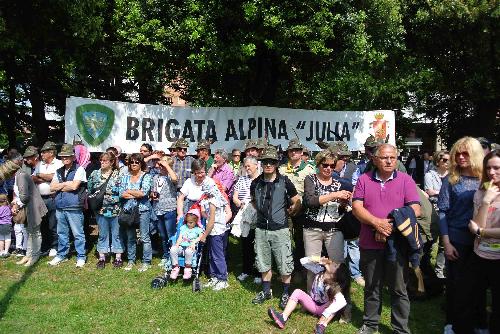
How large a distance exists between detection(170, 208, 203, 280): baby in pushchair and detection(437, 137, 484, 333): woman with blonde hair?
3.39 metres

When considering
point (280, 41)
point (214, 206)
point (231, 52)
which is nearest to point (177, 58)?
point (231, 52)

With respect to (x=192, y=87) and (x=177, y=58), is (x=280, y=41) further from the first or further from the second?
(x=192, y=87)

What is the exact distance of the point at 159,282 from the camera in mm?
6512

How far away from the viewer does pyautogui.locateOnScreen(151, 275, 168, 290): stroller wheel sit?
646 cm

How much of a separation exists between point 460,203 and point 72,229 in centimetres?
596

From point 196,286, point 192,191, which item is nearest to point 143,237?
point 192,191

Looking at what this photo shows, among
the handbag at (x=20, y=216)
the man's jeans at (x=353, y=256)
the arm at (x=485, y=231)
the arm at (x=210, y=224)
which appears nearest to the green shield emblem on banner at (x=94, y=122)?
the handbag at (x=20, y=216)

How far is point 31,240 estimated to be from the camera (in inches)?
308

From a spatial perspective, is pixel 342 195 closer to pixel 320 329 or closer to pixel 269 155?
pixel 269 155

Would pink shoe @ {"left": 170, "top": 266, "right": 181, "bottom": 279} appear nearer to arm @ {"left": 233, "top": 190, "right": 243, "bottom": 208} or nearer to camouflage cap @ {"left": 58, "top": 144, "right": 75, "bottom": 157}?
arm @ {"left": 233, "top": 190, "right": 243, "bottom": 208}

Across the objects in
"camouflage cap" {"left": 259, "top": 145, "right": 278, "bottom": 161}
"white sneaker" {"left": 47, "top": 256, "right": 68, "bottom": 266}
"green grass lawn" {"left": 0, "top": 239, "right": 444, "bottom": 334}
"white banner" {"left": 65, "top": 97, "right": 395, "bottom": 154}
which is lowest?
"green grass lawn" {"left": 0, "top": 239, "right": 444, "bottom": 334}

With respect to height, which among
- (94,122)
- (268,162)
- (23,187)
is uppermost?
(94,122)

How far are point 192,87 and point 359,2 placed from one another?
5.08m

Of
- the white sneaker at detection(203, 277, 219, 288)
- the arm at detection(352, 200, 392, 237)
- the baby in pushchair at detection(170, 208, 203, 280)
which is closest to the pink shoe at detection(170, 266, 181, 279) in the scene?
the baby in pushchair at detection(170, 208, 203, 280)
